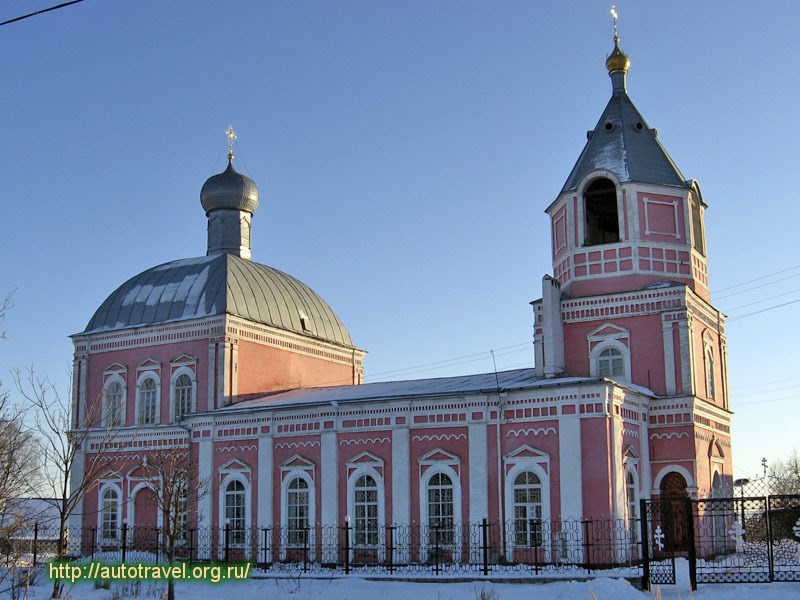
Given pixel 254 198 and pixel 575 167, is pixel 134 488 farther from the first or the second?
pixel 575 167

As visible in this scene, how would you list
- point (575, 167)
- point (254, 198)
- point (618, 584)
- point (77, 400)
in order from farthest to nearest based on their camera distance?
1. point (254, 198)
2. point (77, 400)
3. point (575, 167)
4. point (618, 584)

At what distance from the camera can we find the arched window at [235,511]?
2294 centimetres

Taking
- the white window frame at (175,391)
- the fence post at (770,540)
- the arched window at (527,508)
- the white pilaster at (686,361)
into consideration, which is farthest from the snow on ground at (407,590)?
the white window frame at (175,391)

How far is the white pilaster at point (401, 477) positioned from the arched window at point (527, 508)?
250 cm

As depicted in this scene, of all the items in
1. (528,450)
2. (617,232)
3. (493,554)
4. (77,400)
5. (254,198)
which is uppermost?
(254,198)

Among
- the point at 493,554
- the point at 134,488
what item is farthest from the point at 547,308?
the point at 134,488

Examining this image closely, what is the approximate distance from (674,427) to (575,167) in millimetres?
6608

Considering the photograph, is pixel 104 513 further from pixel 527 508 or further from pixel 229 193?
pixel 527 508

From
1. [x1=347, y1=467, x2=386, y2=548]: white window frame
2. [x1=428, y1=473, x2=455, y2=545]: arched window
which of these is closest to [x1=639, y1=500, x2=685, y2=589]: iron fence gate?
[x1=428, y1=473, x2=455, y2=545]: arched window

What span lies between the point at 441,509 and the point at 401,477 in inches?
44.9

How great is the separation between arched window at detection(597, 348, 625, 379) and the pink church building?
0.04 meters

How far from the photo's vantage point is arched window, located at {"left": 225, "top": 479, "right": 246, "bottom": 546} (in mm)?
22938

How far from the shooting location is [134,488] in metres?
25.5

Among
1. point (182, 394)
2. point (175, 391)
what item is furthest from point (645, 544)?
point (175, 391)
